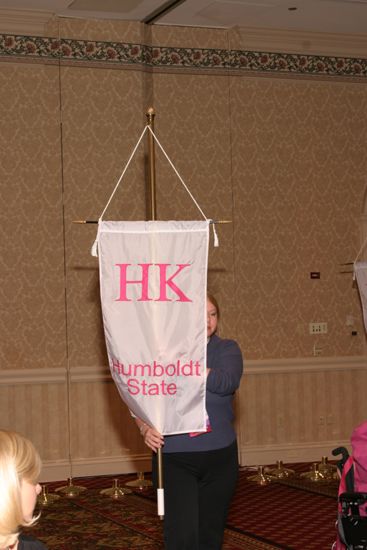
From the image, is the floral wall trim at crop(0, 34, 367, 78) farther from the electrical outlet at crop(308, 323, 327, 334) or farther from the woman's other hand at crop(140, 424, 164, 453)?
the woman's other hand at crop(140, 424, 164, 453)

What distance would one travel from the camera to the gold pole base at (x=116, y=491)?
746 centimetres

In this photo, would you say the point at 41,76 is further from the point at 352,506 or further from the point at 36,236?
the point at 352,506

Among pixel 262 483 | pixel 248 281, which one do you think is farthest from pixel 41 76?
pixel 262 483

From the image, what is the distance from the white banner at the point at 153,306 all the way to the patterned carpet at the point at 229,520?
6.22 feet

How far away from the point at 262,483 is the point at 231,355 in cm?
381

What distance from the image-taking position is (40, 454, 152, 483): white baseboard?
812 cm

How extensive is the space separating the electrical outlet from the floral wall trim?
7.54ft

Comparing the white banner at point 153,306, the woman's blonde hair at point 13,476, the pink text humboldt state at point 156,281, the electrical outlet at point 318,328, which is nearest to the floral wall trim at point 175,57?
the electrical outlet at point 318,328

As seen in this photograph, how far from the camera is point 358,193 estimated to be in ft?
29.5

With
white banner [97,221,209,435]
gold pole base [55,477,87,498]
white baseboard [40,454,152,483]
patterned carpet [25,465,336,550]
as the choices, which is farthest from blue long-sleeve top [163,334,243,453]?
white baseboard [40,454,152,483]

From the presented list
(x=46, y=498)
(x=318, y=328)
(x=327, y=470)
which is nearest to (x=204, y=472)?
(x=46, y=498)

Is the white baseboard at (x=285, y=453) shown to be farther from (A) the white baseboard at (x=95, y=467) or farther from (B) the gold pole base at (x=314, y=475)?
(A) the white baseboard at (x=95, y=467)

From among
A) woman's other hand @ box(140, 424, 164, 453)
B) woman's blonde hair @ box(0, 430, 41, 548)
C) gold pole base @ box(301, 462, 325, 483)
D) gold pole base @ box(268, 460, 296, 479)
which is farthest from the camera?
gold pole base @ box(268, 460, 296, 479)

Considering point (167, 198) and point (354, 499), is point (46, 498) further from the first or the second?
point (354, 499)
